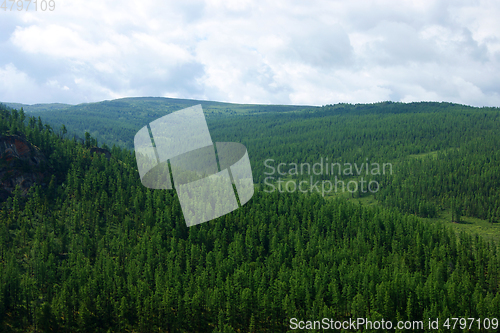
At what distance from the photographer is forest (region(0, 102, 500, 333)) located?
4053 inches

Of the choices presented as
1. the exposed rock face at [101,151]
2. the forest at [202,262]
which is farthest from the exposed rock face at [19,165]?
the exposed rock face at [101,151]

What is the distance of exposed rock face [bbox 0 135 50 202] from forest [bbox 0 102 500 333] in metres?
3.22

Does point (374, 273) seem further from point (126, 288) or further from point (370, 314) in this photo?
point (126, 288)

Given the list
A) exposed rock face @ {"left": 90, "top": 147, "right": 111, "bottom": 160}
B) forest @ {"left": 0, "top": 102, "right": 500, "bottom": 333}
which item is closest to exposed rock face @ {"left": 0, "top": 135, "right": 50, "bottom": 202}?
forest @ {"left": 0, "top": 102, "right": 500, "bottom": 333}

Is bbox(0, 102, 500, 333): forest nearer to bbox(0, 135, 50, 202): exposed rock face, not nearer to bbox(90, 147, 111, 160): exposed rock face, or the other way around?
bbox(0, 135, 50, 202): exposed rock face

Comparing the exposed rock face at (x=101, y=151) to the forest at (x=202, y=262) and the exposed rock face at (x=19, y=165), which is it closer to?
the forest at (x=202, y=262)

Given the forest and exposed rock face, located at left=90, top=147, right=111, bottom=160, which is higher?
exposed rock face, located at left=90, top=147, right=111, bottom=160

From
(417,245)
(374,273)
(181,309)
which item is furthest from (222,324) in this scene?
(417,245)

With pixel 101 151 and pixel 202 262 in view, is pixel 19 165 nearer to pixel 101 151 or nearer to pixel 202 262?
pixel 101 151

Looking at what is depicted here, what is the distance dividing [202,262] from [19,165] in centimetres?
8688

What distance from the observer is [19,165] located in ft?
530

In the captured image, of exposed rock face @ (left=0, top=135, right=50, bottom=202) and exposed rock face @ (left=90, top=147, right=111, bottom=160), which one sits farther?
exposed rock face @ (left=90, top=147, right=111, bottom=160)

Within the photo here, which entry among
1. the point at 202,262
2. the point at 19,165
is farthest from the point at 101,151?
the point at 202,262

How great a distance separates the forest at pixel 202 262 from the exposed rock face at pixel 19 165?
3218 millimetres
